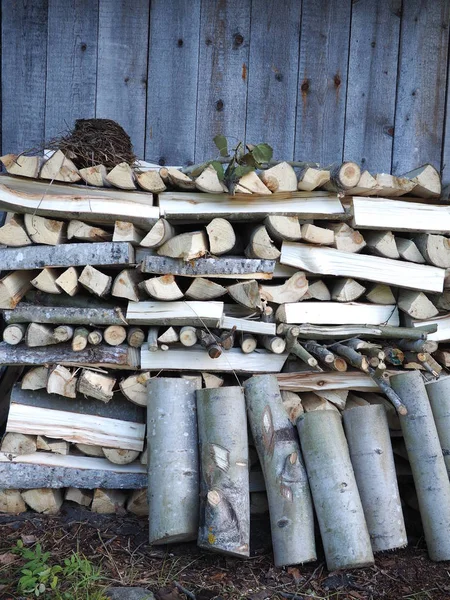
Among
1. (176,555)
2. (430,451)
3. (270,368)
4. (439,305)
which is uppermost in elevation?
(439,305)

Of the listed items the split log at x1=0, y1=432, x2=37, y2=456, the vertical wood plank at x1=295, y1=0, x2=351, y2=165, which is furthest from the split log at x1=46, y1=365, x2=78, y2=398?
the vertical wood plank at x1=295, y1=0, x2=351, y2=165

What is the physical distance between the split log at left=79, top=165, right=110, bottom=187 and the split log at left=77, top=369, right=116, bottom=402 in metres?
0.91

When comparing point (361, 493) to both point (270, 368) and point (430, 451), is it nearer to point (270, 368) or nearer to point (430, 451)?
point (430, 451)

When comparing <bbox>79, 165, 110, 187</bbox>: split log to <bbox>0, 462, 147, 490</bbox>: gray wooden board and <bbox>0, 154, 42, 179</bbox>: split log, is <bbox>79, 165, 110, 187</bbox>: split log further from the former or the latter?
<bbox>0, 462, 147, 490</bbox>: gray wooden board

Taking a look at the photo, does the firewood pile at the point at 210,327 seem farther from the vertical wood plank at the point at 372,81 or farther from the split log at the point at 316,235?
the vertical wood plank at the point at 372,81

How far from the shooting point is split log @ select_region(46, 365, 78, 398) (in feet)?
10.4

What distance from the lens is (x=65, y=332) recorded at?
3.15 meters

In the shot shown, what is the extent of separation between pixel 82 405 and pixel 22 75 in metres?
2.02

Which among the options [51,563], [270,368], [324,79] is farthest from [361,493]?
[324,79]

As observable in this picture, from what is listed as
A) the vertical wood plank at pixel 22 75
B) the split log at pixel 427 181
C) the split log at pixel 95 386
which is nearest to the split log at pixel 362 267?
the split log at pixel 427 181

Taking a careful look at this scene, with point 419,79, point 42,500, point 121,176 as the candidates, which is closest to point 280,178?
point 121,176

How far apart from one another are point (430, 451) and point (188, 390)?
1122mm

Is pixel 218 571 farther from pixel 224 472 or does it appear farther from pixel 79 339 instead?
pixel 79 339

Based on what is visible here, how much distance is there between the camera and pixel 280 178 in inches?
127
